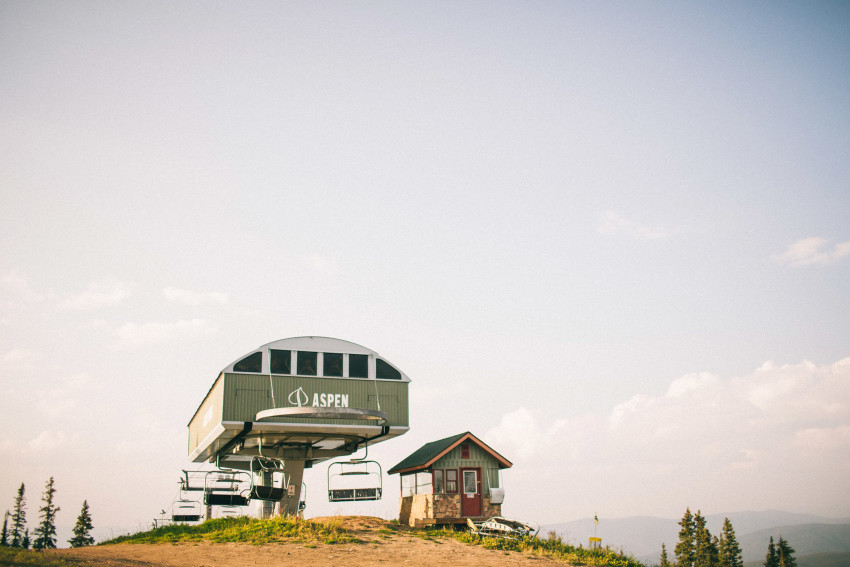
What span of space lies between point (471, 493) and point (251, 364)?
40.6 ft

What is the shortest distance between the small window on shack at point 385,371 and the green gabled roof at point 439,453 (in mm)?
4609

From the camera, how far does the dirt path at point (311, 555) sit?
2158 centimetres

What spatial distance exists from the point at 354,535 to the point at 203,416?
11971mm

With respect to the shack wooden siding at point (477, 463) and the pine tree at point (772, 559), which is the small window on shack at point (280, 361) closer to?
the shack wooden siding at point (477, 463)

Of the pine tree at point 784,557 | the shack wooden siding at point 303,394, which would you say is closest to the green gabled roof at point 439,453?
the shack wooden siding at point 303,394

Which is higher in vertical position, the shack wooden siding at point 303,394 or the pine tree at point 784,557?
the shack wooden siding at point 303,394

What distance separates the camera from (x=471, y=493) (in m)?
33.5

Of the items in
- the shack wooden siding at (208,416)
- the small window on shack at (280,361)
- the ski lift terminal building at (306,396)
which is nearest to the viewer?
the ski lift terminal building at (306,396)

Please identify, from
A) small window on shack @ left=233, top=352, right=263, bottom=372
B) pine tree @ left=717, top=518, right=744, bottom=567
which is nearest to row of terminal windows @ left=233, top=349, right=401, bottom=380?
small window on shack @ left=233, top=352, right=263, bottom=372

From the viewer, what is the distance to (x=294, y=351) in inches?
1200

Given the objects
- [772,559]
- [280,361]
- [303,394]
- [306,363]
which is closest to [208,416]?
[280,361]

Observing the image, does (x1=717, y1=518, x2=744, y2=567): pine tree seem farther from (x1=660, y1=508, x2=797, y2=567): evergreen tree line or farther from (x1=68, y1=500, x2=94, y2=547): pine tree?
(x1=68, y1=500, x2=94, y2=547): pine tree

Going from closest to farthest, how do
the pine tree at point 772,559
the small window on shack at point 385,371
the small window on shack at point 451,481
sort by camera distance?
the small window on shack at point 385,371 → the small window on shack at point 451,481 → the pine tree at point 772,559

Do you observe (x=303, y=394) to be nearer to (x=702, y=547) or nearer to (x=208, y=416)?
(x=208, y=416)
